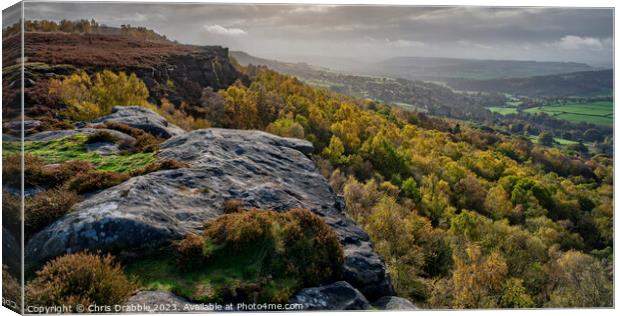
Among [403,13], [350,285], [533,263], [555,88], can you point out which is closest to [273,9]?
[403,13]

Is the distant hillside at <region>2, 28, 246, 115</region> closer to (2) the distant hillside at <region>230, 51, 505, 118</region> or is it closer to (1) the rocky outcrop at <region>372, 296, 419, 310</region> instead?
(2) the distant hillside at <region>230, 51, 505, 118</region>

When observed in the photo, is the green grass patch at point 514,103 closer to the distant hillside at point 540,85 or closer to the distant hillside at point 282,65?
the distant hillside at point 540,85

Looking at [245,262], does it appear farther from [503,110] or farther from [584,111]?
[503,110]

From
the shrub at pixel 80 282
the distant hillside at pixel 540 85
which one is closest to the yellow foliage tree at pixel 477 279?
the distant hillside at pixel 540 85

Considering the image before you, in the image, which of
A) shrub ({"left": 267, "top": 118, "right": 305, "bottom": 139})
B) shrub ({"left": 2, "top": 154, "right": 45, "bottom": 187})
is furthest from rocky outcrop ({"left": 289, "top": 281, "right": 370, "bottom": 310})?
shrub ({"left": 267, "top": 118, "right": 305, "bottom": 139})

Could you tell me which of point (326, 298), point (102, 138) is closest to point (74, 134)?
point (102, 138)
